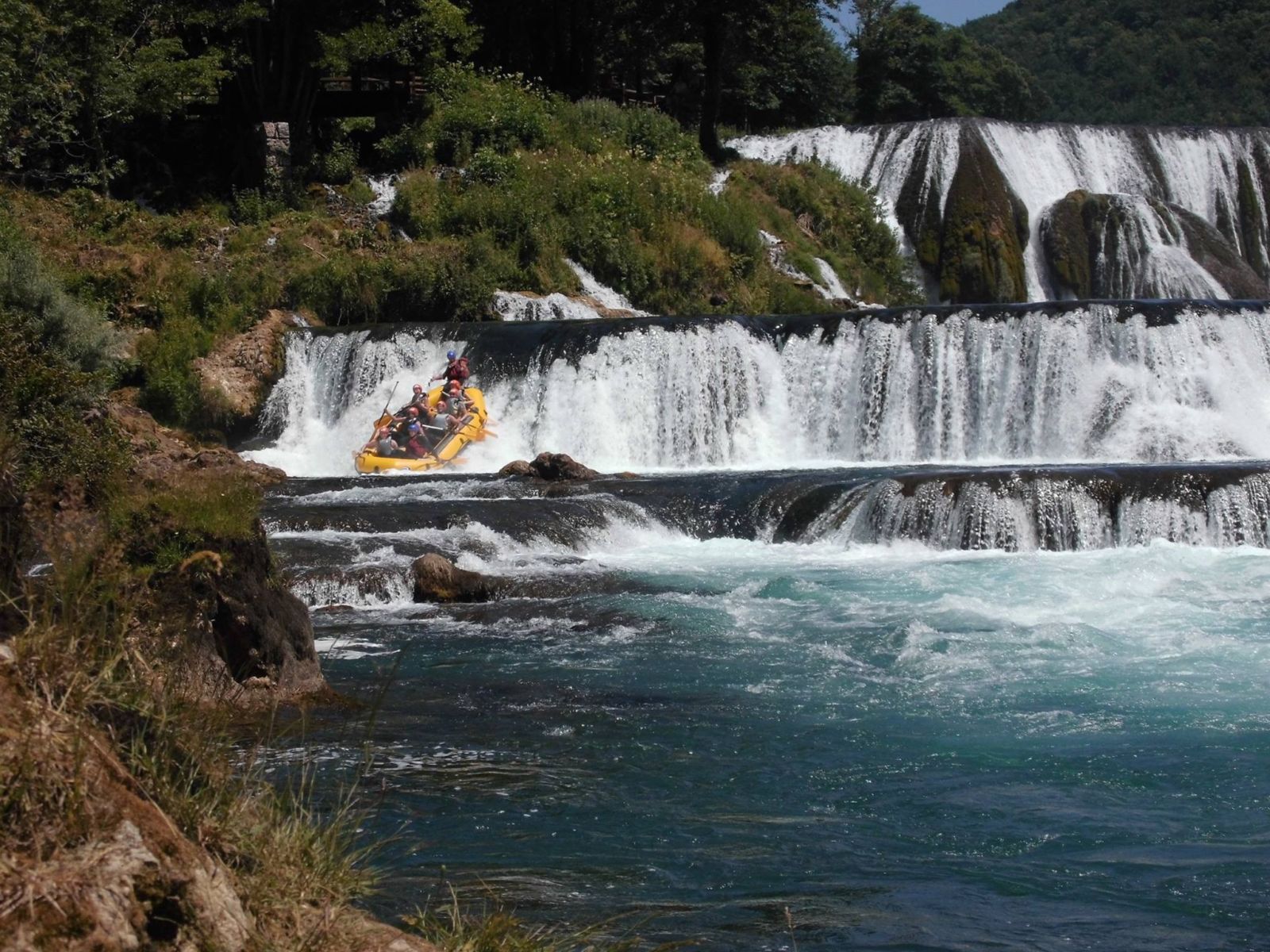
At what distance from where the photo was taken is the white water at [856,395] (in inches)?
816

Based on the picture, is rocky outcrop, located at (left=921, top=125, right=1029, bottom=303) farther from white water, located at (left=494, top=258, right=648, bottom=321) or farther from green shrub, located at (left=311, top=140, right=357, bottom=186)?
green shrub, located at (left=311, top=140, right=357, bottom=186)

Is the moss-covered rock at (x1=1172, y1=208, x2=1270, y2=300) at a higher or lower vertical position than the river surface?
higher

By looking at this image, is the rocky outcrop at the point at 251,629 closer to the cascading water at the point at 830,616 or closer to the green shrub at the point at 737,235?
the cascading water at the point at 830,616

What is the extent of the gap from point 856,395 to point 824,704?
1325cm

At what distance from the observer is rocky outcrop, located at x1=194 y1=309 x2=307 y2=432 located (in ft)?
75.6

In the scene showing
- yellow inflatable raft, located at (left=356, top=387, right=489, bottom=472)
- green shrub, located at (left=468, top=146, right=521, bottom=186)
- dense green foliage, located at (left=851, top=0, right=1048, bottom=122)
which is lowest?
yellow inflatable raft, located at (left=356, top=387, right=489, bottom=472)

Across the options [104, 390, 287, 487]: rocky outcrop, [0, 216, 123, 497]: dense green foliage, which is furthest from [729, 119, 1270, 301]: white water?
[0, 216, 123, 497]: dense green foliage

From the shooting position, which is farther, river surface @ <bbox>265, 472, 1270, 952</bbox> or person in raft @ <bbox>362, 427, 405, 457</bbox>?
person in raft @ <bbox>362, 427, 405, 457</bbox>

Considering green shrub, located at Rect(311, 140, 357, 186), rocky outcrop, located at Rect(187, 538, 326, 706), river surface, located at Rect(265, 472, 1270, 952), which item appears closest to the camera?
river surface, located at Rect(265, 472, 1270, 952)

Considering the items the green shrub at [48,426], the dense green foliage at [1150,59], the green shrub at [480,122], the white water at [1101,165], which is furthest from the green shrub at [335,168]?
the dense green foliage at [1150,59]

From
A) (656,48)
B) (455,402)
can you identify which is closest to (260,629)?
(455,402)

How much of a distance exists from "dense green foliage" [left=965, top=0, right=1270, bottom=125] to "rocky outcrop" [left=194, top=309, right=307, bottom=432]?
170 ft

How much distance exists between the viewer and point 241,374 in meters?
23.5

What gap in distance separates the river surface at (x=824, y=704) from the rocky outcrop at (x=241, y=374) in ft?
21.8
